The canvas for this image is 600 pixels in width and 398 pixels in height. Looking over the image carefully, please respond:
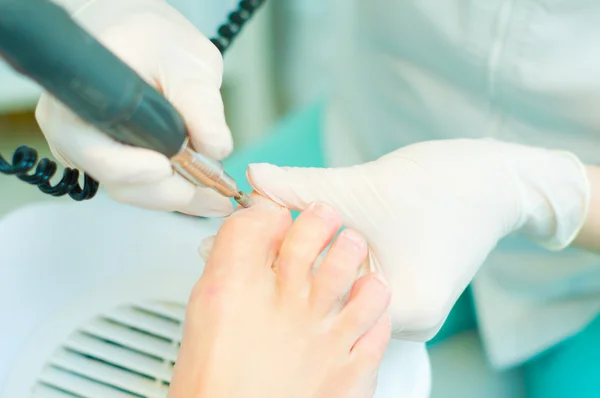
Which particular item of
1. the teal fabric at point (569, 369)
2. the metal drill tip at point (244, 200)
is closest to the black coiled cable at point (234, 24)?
the metal drill tip at point (244, 200)

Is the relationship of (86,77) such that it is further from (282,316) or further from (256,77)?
(256,77)

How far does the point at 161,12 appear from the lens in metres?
0.58

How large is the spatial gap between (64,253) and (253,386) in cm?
31

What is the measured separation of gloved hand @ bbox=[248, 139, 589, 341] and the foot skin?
36 millimetres

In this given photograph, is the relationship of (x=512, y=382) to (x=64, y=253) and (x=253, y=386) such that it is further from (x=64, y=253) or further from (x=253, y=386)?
(x=64, y=253)

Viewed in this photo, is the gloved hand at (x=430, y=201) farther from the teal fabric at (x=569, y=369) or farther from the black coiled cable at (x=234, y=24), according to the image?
the black coiled cable at (x=234, y=24)

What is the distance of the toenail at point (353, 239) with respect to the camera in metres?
0.54

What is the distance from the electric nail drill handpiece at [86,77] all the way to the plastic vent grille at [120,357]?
0.77 ft

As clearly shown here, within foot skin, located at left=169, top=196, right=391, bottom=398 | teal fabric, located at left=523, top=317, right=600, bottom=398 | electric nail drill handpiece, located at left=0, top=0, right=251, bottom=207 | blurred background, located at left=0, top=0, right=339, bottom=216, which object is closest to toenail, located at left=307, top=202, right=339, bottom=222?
foot skin, located at left=169, top=196, right=391, bottom=398

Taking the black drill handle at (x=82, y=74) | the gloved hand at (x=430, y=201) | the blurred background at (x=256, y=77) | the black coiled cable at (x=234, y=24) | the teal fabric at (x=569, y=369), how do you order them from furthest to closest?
the blurred background at (x=256, y=77)
the black coiled cable at (x=234, y=24)
the teal fabric at (x=569, y=369)
the gloved hand at (x=430, y=201)
the black drill handle at (x=82, y=74)

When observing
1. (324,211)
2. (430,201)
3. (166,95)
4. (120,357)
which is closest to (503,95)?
(430,201)

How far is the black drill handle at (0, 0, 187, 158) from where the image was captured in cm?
35

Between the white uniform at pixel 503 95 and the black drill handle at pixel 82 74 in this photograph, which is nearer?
the black drill handle at pixel 82 74

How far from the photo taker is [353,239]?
544mm
